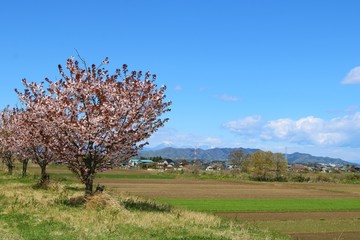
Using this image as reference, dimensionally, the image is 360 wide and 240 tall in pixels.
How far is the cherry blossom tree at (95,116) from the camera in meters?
21.7

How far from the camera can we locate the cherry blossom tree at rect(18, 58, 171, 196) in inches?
853

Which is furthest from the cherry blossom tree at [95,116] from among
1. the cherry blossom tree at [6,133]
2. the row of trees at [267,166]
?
the row of trees at [267,166]

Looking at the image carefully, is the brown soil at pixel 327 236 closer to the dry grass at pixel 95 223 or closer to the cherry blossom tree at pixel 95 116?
the dry grass at pixel 95 223

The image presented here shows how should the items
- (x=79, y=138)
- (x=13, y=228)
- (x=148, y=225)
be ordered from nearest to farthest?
(x=13, y=228) → (x=148, y=225) → (x=79, y=138)

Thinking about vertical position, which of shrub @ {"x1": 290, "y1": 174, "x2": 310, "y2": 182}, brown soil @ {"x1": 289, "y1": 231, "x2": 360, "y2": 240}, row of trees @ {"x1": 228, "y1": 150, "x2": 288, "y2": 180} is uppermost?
row of trees @ {"x1": 228, "y1": 150, "x2": 288, "y2": 180}

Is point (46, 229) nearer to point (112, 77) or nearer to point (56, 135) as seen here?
point (56, 135)

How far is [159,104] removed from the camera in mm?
23234

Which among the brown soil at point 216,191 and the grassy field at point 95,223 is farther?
the brown soil at point 216,191

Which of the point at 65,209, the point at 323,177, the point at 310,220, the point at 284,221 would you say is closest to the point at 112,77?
the point at 65,209

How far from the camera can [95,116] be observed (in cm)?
2183

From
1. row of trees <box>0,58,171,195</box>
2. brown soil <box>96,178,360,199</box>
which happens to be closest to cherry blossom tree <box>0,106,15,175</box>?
brown soil <box>96,178,360,199</box>

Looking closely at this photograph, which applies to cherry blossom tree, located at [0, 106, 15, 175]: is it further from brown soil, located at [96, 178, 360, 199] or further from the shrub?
the shrub

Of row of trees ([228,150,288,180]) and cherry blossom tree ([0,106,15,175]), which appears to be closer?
cherry blossom tree ([0,106,15,175])

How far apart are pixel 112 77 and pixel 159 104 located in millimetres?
2853
